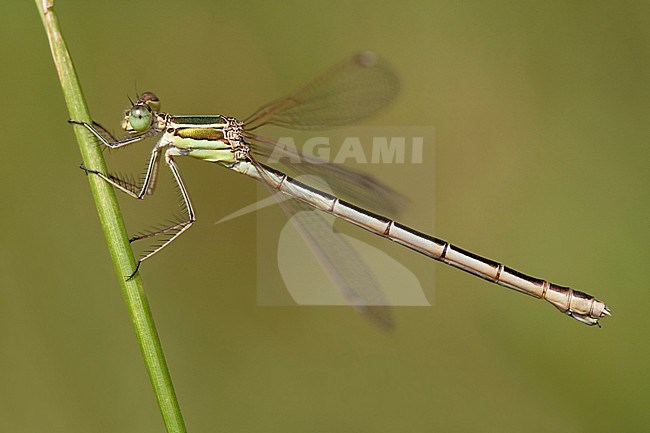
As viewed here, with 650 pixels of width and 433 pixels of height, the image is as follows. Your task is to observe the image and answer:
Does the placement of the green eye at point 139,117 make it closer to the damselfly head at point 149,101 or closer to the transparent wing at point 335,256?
the damselfly head at point 149,101

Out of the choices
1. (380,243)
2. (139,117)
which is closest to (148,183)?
(139,117)

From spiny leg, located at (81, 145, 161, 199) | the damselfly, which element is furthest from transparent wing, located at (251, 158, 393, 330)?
spiny leg, located at (81, 145, 161, 199)

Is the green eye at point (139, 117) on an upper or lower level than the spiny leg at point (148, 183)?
upper

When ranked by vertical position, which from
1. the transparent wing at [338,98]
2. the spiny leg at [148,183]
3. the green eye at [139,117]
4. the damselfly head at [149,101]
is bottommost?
the spiny leg at [148,183]

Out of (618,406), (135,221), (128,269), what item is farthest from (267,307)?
(128,269)

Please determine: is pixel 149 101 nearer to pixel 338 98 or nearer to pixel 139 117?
pixel 139 117

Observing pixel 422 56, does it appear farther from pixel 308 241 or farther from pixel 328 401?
pixel 328 401

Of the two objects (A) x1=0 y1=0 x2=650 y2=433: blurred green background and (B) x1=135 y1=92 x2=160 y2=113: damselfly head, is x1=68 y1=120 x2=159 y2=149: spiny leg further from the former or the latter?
(A) x1=0 y1=0 x2=650 y2=433: blurred green background

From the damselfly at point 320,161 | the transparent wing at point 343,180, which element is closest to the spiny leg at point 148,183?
the damselfly at point 320,161
